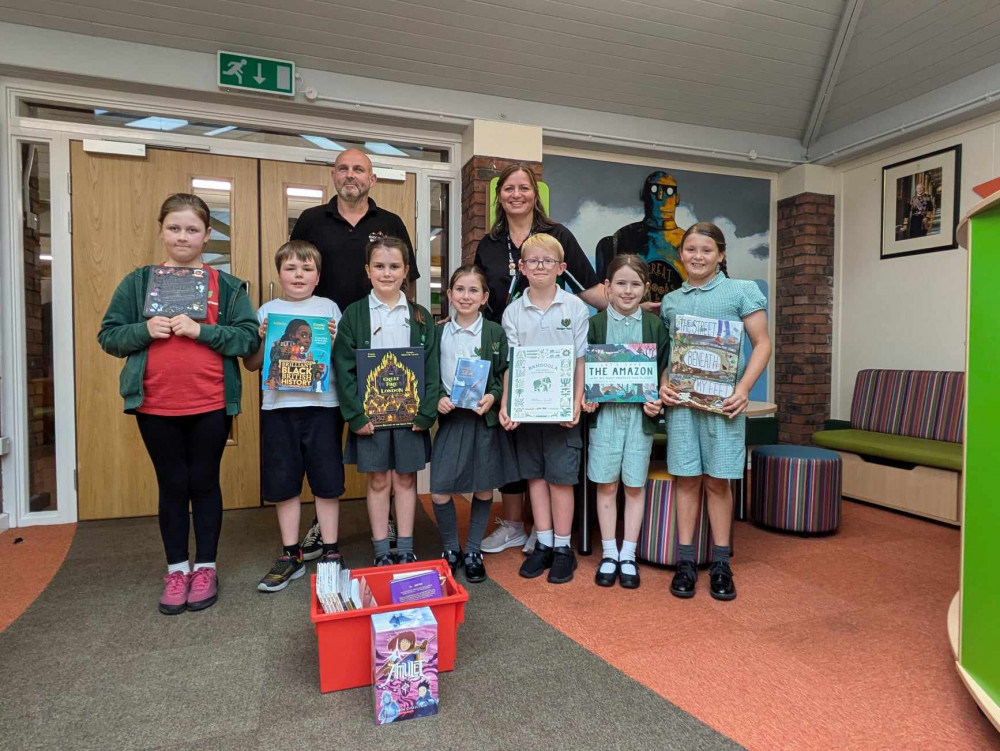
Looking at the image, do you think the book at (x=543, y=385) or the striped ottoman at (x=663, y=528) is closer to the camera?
the book at (x=543, y=385)

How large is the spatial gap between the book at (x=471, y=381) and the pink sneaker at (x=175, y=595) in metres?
1.32

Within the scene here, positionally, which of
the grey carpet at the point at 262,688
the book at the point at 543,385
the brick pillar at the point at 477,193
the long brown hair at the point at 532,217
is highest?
the brick pillar at the point at 477,193

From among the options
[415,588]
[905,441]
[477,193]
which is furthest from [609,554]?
[905,441]

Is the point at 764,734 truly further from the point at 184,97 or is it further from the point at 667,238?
the point at 184,97

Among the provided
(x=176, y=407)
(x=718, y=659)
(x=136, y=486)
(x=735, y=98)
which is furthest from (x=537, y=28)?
(x=136, y=486)

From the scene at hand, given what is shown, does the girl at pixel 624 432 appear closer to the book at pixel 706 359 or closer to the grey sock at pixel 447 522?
the book at pixel 706 359

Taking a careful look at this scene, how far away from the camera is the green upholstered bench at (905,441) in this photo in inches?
141

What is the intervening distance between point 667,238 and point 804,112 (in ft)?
4.73

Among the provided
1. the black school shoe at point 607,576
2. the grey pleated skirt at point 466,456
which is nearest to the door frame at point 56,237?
the grey pleated skirt at point 466,456

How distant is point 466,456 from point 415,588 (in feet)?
2.66

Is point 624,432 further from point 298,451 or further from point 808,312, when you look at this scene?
point 808,312

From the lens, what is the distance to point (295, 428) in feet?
8.14

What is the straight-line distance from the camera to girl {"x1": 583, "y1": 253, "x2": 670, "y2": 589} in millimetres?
2559

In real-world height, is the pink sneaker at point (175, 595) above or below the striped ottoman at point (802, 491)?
below
